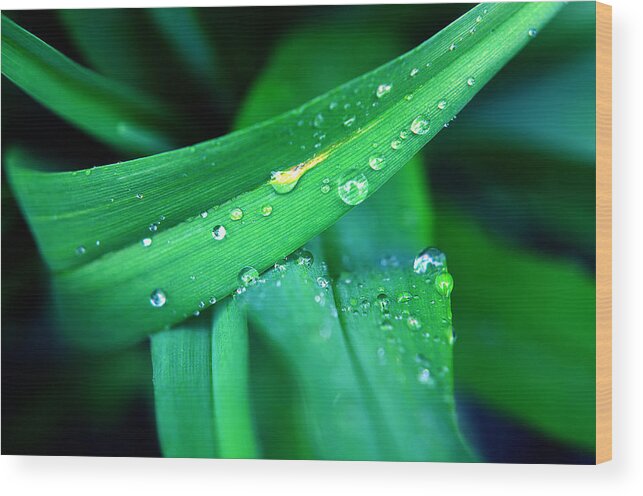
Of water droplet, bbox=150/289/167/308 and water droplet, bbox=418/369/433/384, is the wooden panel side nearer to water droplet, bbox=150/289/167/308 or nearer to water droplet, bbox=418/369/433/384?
water droplet, bbox=418/369/433/384

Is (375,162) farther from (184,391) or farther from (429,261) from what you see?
(184,391)

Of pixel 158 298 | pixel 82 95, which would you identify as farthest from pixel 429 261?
pixel 82 95

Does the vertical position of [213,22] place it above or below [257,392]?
above

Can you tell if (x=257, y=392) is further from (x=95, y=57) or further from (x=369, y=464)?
(x=95, y=57)

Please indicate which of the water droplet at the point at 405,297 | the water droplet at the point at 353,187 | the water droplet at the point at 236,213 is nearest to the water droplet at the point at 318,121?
the water droplet at the point at 353,187

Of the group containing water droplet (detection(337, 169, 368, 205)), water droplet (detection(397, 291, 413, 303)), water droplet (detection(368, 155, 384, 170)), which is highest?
water droplet (detection(368, 155, 384, 170))

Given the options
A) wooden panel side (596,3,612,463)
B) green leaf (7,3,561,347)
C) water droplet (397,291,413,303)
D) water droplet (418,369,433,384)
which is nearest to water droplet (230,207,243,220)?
green leaf (7,3,561,347)

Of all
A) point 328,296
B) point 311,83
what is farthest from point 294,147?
point 328,296
